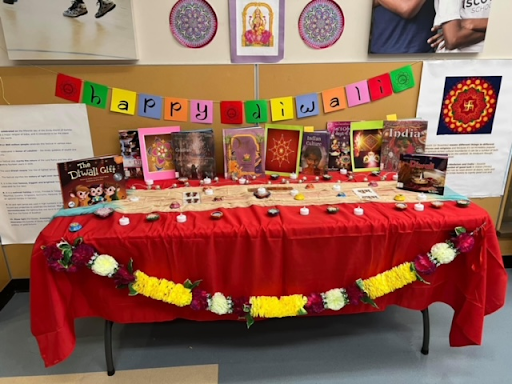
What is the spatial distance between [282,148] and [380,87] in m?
0.61

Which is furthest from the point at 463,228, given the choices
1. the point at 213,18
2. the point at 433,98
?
the point at 213,18

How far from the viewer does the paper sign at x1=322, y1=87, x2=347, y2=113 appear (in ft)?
6.20

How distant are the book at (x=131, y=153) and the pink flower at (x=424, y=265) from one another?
1364mm

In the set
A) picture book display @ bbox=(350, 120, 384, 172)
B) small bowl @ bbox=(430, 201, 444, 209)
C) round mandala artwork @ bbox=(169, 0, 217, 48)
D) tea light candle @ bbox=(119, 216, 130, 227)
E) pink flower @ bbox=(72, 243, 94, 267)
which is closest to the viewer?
pink flower @ bbox=(72, 243, 94, 267)

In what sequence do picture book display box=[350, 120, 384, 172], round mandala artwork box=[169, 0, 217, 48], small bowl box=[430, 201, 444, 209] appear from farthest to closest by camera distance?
picture book display box=[350, 120, 384, 172]
round mandala artwork box=[169, 0, 217, 48]
small bowl box=[430, 201, 444, 209]

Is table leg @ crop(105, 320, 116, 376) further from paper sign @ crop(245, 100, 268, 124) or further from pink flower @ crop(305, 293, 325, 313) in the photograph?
paper sign @ crop(245, 100, 268, 124)

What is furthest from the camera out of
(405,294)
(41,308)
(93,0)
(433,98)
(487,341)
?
(433,98)

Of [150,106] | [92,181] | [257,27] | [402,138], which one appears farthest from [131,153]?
[402,138]

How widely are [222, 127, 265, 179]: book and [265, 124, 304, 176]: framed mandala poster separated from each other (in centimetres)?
5

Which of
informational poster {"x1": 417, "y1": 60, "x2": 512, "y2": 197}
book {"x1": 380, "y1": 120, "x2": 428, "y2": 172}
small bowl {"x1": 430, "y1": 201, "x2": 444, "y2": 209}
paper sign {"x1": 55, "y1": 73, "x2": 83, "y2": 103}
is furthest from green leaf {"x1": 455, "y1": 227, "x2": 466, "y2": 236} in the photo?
paper sign {"x1": 55, "y1": 73, "x2": 83, "y2": 103}

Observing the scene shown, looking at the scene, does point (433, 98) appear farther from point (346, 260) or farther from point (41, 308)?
point (41, 308)

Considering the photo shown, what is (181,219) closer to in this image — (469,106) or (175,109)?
(175,109)

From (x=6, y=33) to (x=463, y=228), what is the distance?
2.14 m

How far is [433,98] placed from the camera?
196 cm
